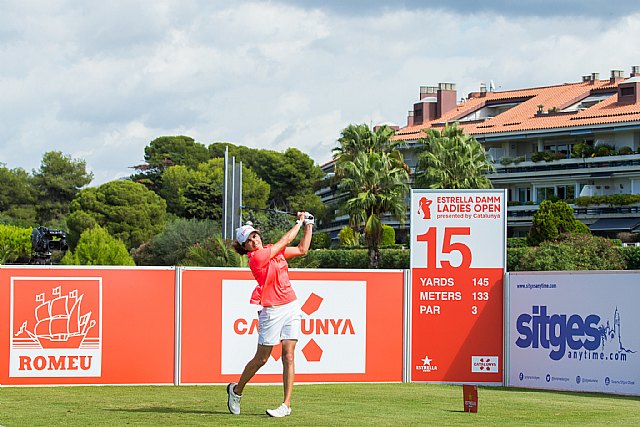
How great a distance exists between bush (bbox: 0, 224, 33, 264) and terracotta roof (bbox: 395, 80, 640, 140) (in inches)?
1210

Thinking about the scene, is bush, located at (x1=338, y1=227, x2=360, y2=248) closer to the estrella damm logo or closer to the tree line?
the tree line

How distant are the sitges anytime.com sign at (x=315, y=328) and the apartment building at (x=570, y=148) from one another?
2189 inches

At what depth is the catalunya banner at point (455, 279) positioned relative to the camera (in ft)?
55.6

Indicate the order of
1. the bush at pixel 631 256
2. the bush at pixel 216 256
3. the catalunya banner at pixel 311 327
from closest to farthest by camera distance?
the catalunya banner at pixel 311 327 → the bush at pixel 216 256 → the bush at pixel 631 256

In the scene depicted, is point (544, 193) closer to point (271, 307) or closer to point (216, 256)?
point (216, 256)

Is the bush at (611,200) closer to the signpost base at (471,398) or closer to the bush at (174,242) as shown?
the bush at (174,242)

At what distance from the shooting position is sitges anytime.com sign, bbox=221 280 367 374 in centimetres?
1612

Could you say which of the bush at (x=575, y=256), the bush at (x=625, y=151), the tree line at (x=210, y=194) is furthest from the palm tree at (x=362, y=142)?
the bush at (x=575, y=256)

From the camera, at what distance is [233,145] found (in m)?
142

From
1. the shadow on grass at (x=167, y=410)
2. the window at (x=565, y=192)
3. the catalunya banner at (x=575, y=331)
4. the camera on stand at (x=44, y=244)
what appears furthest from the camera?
the window at (x=565, y=192)

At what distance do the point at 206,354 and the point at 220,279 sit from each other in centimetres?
106

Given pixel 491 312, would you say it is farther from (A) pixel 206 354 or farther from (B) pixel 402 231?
(B) pixel 402 231

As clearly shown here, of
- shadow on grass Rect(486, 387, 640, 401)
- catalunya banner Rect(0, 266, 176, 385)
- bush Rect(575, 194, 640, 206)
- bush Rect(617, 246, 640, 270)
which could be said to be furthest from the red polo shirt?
bush Rect(575, 194, 640, 206)

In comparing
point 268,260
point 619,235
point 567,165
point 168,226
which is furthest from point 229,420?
point 168,226
